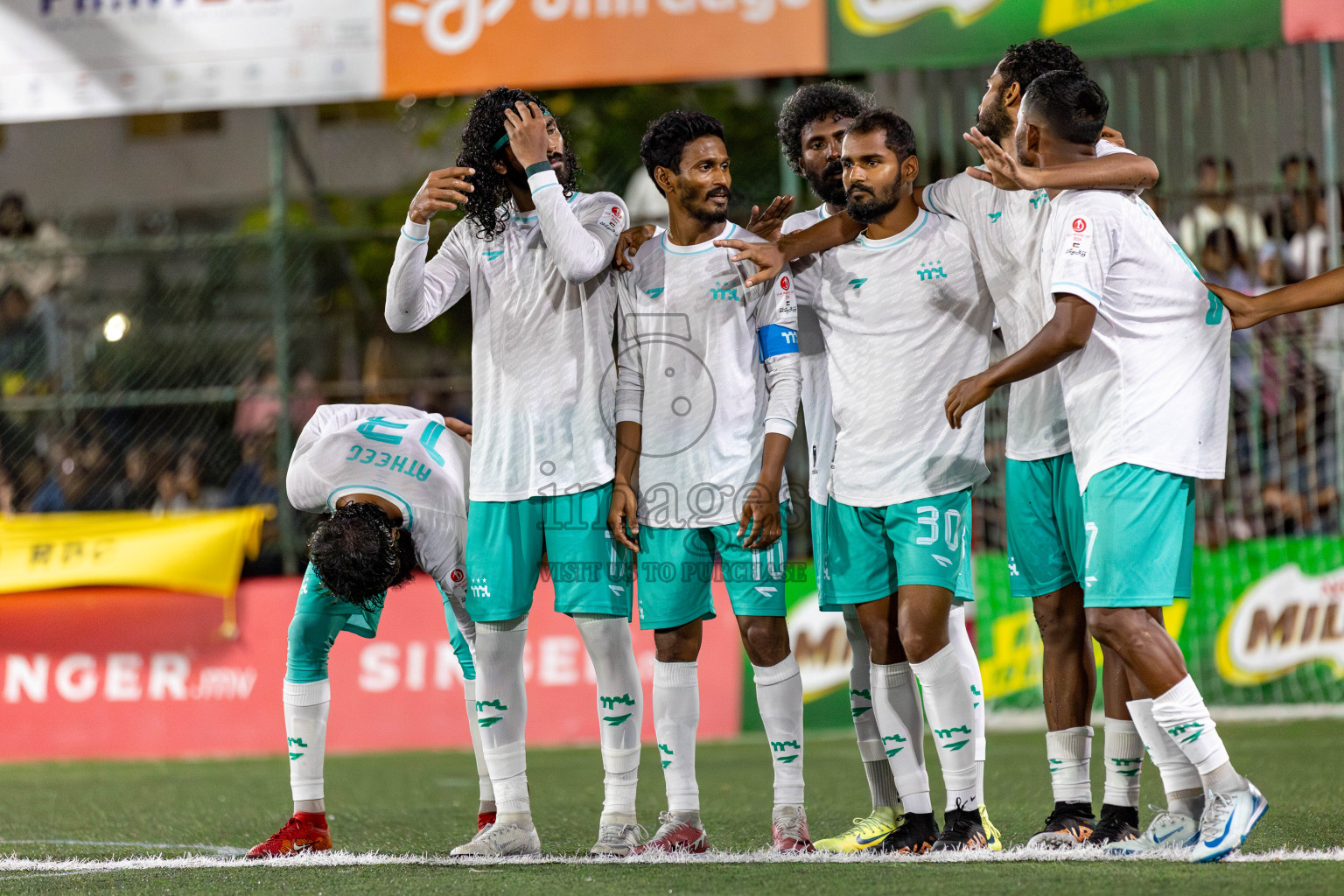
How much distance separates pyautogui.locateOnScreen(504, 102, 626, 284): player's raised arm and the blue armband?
557 millimetres

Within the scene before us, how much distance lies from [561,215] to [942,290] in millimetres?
1185

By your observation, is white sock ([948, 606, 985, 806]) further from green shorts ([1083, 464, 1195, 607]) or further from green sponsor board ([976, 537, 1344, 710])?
green sponsor board ([976, 537, 1344, 710])

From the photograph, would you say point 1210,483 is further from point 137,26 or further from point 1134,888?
point 137,26

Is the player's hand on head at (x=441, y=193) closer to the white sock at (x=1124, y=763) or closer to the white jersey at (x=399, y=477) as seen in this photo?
the white jersey at (x=399, y=477)

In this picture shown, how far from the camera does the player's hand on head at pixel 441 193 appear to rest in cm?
431

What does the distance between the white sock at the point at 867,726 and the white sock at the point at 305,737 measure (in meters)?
1.77

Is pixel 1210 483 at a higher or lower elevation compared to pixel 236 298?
lower

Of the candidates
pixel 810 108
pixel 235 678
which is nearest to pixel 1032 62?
pixel 810 108

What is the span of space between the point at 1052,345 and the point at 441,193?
186 cm

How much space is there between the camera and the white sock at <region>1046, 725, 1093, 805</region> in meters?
4.29

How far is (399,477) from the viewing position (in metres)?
4.72

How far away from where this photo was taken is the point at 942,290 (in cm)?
436

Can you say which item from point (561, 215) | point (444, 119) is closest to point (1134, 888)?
point (561, 215)

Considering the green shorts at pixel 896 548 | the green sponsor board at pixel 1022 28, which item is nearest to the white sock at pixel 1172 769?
the green shorts at pixel 896 548
